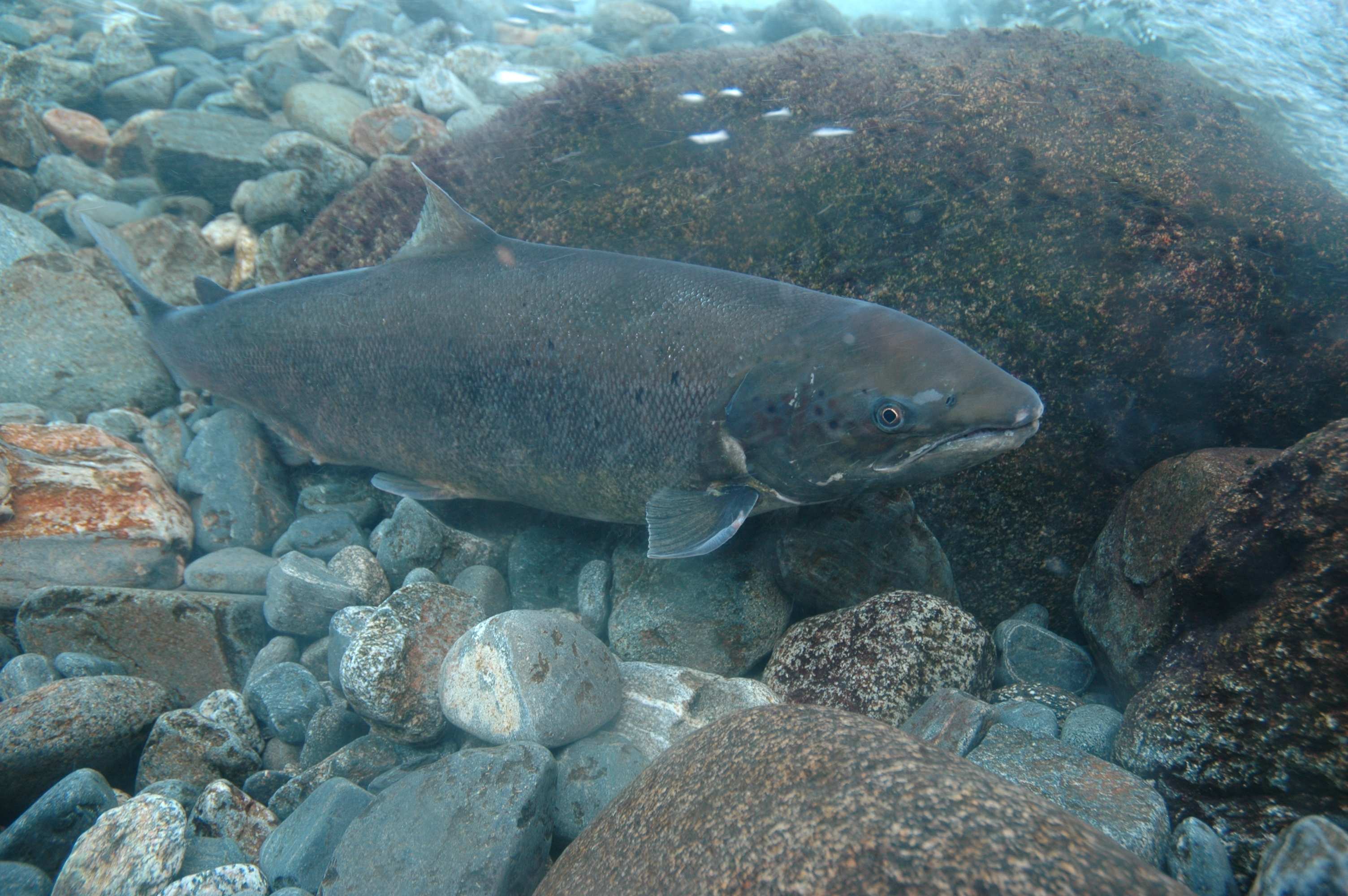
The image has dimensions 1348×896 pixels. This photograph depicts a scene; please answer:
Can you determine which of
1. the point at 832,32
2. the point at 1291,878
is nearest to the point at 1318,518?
the point at 1291,878

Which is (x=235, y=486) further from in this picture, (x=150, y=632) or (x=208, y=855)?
(x=208, y=855)

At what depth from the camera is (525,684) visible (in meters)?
2.52

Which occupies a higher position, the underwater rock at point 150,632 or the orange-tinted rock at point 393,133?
the orange-tinted rock at point 393,133

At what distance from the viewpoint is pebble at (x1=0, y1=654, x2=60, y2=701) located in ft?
9.49

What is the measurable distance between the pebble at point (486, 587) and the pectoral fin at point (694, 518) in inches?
40.8

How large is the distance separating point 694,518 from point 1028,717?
64.4 inches

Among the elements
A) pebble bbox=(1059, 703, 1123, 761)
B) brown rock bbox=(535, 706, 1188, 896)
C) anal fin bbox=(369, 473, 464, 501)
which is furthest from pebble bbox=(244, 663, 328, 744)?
pebble bbox=(1059, 703, 1123, 761)

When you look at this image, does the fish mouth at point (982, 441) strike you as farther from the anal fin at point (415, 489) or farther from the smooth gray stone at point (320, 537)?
the smooth gray stone at point (320, 537)

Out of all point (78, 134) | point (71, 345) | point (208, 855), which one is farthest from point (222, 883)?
point (78, 134)

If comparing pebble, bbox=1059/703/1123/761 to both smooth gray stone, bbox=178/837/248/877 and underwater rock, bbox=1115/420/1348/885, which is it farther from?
smooth gray stone, bbox=178/837/248/877

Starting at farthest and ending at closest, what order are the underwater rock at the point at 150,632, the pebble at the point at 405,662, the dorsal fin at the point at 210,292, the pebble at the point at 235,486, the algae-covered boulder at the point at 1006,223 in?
the dorsal fin at the point at 210,292 → the pebble at the point at 235,486 → the algae-covered boulder at the point at 1006,223 → the underwater rock at the point at 150,632 → the pebble at the point at 405,662

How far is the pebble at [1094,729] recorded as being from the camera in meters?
2.44

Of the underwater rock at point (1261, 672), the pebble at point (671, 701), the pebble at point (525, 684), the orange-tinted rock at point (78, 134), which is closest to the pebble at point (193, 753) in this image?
the pebble at point (525, 684)

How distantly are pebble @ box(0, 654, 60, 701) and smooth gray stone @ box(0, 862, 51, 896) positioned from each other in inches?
43.2
